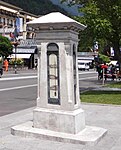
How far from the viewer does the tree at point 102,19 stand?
18141 millimetres

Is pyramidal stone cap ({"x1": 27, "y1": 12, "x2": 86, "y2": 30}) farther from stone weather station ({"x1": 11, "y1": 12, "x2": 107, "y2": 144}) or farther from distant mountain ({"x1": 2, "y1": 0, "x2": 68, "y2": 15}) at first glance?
distant mountain ({"x1": 2, "y1": 0, "x2": 68, "y2": 15})

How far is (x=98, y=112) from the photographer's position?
11.8 m

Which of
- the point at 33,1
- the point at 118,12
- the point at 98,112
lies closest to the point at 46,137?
the point at 98,112

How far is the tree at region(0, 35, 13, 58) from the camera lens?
68.8 meters

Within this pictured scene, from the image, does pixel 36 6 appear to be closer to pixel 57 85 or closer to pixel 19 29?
pixel 19 29

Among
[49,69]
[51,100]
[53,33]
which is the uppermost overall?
[53,33]

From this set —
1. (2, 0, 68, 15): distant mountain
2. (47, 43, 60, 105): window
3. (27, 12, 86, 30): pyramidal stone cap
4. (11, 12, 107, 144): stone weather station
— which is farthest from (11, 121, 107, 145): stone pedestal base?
(2, 0, 68, 15): distant mountain

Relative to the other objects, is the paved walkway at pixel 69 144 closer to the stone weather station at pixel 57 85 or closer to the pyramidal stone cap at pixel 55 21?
the stone weather station at pixel 57 85

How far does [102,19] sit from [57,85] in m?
11.2

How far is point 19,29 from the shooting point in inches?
2680

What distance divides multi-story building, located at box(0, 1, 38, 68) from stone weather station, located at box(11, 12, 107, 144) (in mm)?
54311

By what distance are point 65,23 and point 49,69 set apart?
1.08 metres

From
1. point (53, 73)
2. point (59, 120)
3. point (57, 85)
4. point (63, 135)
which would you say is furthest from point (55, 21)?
point (63, 135)

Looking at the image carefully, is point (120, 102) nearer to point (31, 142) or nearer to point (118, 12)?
point (118, 12)
